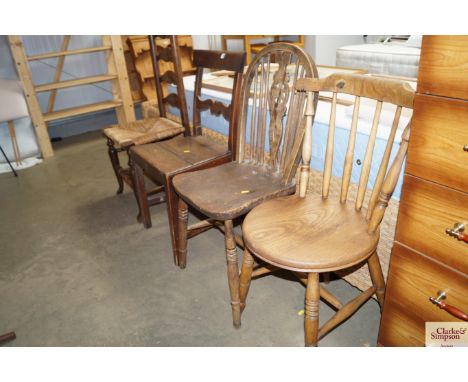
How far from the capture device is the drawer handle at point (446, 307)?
986 millimetres

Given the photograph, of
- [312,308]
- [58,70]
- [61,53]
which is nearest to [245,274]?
[312,308]

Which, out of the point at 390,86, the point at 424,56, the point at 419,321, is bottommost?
the point at 419,321

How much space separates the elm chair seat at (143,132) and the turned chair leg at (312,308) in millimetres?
1412

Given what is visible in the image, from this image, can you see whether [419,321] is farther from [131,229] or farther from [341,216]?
[131,229]

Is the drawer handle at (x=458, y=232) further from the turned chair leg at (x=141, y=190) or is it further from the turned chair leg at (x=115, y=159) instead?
the turned chair leg at (x=115, y=159)

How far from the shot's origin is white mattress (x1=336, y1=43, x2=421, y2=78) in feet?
10.7

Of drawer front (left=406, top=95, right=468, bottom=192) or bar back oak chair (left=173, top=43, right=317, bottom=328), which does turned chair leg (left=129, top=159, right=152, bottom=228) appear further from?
drawer front (left=406, top=95, right=468, bottom=192)

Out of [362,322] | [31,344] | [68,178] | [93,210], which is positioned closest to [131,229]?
[93,210]

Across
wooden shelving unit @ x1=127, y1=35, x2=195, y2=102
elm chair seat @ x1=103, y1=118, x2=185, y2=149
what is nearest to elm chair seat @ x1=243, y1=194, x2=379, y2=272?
elm chair seat @ x1=103, y1=118, x2=185, y2=149

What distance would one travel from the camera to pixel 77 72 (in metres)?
4.41

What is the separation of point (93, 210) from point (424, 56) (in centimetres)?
233

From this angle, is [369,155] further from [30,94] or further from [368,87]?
[30,94]

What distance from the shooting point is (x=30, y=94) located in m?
3.61
